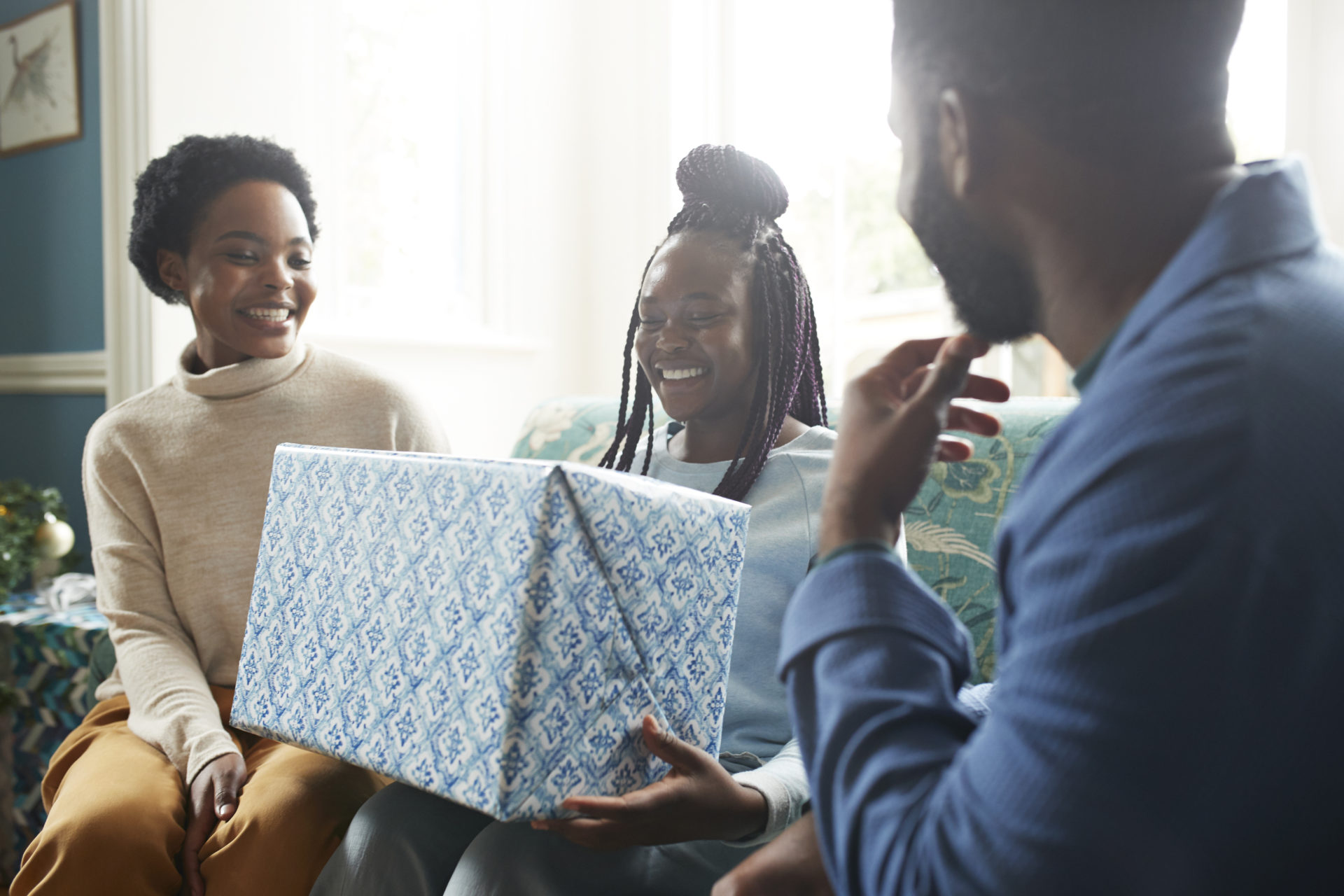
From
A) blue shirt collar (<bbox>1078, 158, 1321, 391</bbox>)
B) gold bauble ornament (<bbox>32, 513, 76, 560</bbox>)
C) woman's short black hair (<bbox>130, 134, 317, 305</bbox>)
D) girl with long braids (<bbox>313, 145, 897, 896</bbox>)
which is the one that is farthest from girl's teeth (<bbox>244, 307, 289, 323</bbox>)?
blue shirt collar (<bbox>1078, 158, 1321, 391</bbox>)

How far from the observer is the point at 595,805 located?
855 millimetres

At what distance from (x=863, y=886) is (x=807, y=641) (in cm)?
14

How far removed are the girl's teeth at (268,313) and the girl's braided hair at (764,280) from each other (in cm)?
59

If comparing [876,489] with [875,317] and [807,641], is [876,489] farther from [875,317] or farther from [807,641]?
[875,317]

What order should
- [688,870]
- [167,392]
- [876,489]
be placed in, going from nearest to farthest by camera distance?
[876,489] → [688,870] → [167,392]

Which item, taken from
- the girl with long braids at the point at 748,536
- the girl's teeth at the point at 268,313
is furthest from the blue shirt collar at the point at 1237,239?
the girl's teeth at the point at 268,313

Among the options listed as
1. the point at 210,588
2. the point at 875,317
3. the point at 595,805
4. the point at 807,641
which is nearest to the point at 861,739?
the point at 807,641

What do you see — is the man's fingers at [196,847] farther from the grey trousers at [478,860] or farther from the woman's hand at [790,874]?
the woman's hand at [790,874]

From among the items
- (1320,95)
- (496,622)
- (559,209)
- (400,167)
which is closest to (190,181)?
(496,622)

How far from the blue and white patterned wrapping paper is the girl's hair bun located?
63 cm

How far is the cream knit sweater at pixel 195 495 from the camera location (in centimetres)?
151

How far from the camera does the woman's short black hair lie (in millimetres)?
1651

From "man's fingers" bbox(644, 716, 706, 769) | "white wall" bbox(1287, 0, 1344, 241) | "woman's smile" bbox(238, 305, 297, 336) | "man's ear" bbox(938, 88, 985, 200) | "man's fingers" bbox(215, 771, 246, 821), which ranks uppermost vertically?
"white wall" bbox(1287, 0, 1344, 241)

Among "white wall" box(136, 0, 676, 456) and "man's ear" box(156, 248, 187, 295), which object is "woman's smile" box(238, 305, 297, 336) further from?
"white wall" box(136, 0, 676, 456)
